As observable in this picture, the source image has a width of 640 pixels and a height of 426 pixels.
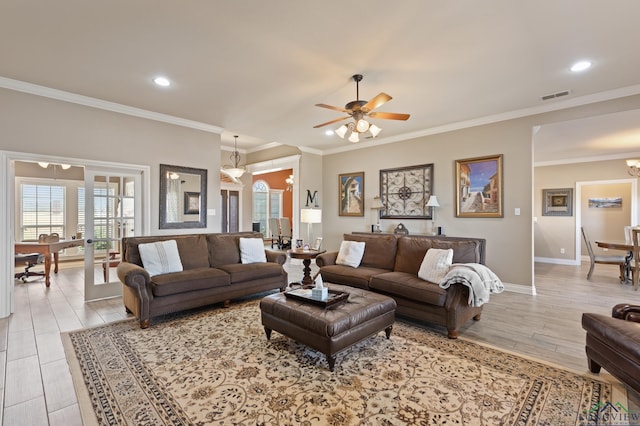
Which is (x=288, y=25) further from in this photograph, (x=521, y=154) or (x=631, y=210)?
(x=631, y=210)

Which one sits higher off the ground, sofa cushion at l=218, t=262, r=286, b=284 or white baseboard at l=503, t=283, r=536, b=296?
sofa cushion at l=218, t=262, r=286, b=284

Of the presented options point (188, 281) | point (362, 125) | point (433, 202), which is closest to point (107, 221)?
point (188, 281)

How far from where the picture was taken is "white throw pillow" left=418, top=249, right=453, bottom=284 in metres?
3.32

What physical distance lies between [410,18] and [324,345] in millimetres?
2749

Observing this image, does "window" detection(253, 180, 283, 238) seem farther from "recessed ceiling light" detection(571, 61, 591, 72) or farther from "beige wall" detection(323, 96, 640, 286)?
"recessed ceiling light" detection(571, 61, 591, 72)

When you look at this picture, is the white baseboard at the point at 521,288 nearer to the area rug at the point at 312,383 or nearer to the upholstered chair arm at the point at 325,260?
the area rug at the point at 312,383

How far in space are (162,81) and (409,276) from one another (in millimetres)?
3887

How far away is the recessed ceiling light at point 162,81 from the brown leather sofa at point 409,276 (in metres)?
3.09

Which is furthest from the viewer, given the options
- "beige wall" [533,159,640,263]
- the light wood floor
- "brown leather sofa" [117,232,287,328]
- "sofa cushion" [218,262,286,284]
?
"beige wall" [533,159,640,263]

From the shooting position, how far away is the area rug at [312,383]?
1811mm

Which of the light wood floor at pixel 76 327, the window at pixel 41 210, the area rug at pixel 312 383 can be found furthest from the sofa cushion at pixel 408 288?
the window at pixel 41 210

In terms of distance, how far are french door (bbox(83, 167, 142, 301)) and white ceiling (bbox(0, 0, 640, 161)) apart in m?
1.17

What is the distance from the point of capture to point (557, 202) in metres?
7.85

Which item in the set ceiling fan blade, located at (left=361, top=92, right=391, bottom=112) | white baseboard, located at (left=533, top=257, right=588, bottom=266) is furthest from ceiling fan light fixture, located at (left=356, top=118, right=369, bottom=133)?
white baseboard, located at (left=533, top=257, right=588, bottom=266)
